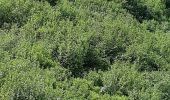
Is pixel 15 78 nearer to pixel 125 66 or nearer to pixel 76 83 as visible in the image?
pixel 76 83

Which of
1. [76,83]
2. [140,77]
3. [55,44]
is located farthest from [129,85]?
[55,44]

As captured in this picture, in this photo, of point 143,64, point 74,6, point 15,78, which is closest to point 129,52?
point 143,64

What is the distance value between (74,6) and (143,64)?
3.90 meters

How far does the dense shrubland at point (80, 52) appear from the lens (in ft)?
44.3

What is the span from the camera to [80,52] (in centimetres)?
1533

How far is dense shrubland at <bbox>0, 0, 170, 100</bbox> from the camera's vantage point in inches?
531

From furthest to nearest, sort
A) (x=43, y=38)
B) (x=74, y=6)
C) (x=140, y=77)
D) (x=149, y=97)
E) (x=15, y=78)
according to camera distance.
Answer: (x=74, y=6) → (x=43, y=38) → (x=140, y=77) → (x=149, y=97) → (x=15, y=78)

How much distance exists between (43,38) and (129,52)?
2973 mm

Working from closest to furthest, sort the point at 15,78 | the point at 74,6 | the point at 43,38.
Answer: the point at 15,78
the point at 43,38
the point at 74,6

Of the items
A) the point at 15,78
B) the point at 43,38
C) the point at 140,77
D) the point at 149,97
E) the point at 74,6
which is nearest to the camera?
the point at 15,78

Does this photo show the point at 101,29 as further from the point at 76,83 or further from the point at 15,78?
the point at 15,78

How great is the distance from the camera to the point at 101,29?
1702 centimetres

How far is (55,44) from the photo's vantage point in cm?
Result: 1559

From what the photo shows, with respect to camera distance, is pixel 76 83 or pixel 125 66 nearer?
pixel 76 83
